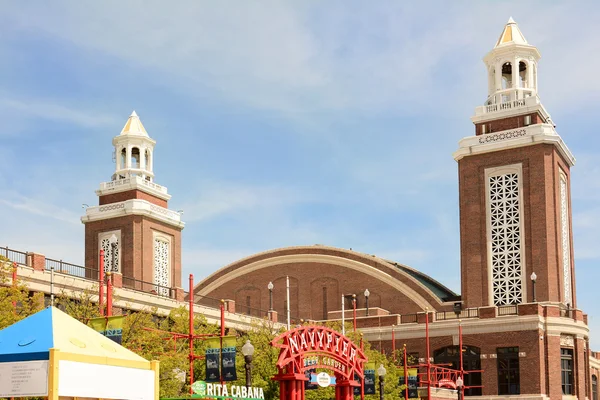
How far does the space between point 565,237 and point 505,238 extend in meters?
5.93

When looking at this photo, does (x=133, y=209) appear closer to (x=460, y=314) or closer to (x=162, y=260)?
(x=162, y=260)

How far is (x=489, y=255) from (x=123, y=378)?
2210 inches

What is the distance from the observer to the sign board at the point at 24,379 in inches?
650

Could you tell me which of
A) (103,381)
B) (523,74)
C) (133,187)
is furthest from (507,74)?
(103,381)

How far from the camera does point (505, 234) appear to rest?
70938 mm

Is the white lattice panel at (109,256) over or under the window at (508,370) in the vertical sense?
over

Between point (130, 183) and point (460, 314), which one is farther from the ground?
point (130, 183)

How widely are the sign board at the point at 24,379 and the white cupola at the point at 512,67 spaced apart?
6124cm

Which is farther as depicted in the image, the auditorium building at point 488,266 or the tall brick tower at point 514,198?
the tall brick tower at point 514,198

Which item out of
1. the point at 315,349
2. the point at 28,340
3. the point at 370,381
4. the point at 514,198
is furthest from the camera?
the point at 514,198

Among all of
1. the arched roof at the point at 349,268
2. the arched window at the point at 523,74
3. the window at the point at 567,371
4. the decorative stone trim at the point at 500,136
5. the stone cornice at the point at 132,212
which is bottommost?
the window at the point at 567,371

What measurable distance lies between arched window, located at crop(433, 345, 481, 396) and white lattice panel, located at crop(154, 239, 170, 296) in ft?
92.4

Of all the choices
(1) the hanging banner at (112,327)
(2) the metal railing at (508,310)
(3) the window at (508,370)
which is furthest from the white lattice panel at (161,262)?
(1) the hanging banner at (112,327)

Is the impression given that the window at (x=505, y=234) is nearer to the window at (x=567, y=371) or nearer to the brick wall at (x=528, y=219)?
the brick wall at (x=528, y=219)
